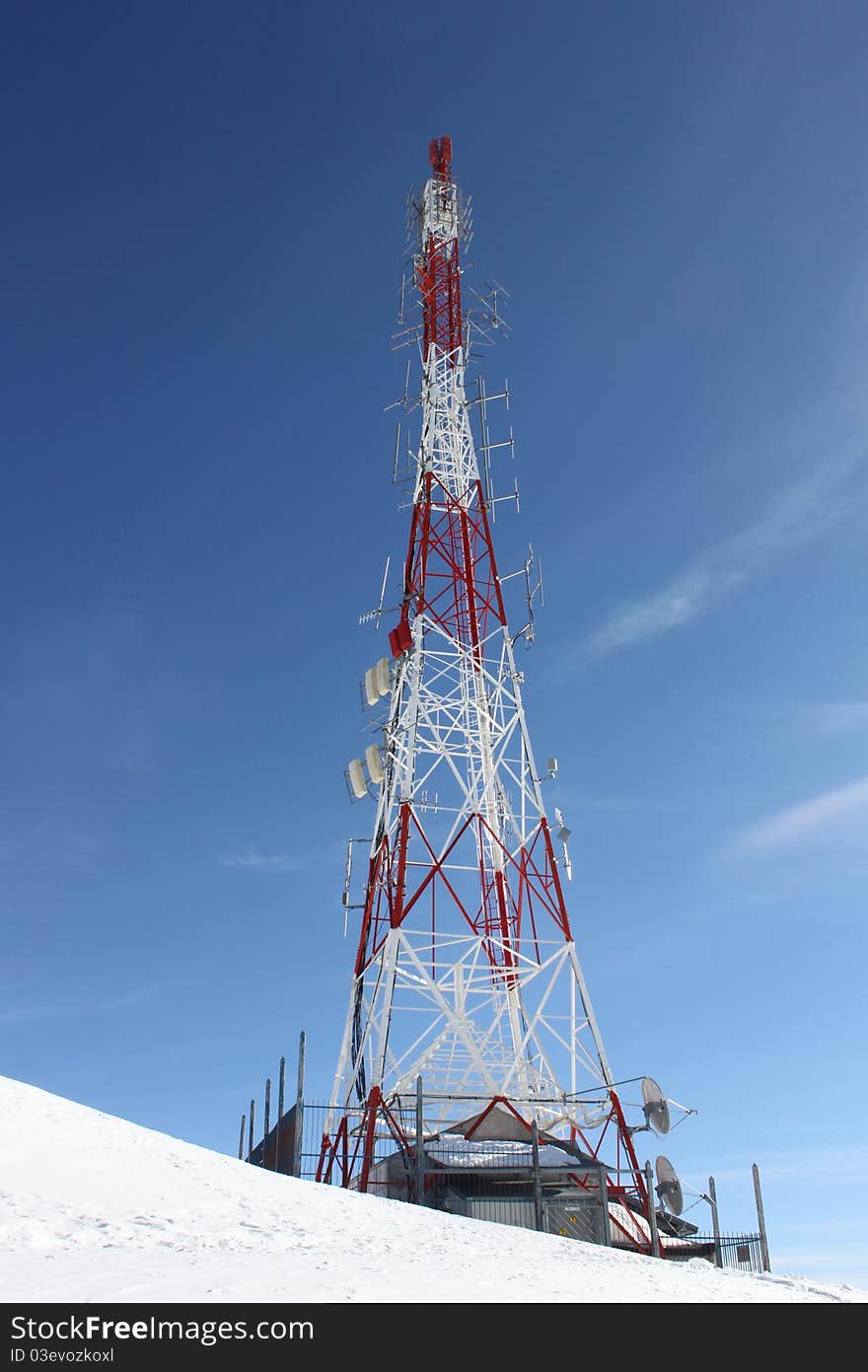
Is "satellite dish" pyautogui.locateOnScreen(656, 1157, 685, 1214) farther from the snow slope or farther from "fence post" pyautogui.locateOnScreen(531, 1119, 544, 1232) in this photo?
the snow slope

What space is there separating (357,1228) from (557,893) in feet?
51.1

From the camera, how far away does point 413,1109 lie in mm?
26391

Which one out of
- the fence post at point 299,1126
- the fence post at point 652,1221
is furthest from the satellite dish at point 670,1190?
the fence post at point 299,1126

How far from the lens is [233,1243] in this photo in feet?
45.2

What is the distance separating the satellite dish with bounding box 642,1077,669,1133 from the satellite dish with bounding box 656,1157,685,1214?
0.85 m

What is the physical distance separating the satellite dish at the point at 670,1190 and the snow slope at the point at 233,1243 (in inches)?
314

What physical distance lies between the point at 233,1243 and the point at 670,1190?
15.8 m

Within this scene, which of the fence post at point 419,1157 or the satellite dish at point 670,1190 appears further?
the satellite dish at point 670,1190

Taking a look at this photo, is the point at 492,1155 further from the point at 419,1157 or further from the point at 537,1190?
the point at 419,1157

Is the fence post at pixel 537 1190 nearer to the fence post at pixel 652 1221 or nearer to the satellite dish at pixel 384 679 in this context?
the fence post at pixel 652 1221

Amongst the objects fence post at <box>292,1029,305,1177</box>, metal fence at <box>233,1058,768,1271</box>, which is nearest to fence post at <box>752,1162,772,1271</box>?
metal fence at <box>233,1058,768,1271</box>

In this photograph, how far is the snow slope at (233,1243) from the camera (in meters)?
11.6

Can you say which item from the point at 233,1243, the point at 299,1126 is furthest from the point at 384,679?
the point at 233,1243
